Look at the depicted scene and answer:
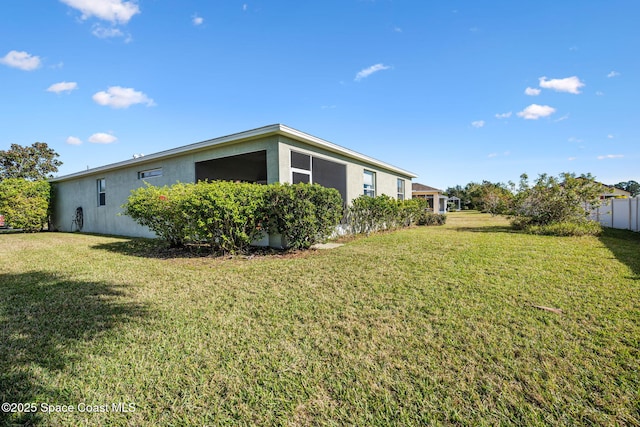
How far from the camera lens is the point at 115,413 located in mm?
1792

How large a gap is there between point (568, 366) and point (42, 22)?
13.3 m

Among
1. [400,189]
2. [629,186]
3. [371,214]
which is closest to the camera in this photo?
[371,214]

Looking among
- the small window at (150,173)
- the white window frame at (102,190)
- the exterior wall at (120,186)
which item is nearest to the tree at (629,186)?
the exterior wall at (120,186)

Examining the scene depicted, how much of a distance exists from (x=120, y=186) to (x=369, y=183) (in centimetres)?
1186

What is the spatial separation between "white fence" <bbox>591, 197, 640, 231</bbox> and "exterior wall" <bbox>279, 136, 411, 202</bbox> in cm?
883

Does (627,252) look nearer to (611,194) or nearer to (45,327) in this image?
(45,327)

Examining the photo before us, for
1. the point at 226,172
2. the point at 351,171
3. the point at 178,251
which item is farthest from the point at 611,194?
the point at 178,251

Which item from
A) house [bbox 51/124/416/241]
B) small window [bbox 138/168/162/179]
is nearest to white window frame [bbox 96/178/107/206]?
house [bbox 51/124/416/241]

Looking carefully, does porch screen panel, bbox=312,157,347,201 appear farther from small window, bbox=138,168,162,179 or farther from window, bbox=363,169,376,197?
small window, bbox=138,168,162,179

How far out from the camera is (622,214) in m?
11.8

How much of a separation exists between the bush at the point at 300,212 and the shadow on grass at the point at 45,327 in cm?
361

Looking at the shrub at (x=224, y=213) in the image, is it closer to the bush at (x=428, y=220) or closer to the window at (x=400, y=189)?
the window at (x=400, y=189)

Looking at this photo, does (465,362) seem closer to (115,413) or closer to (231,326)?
(231,326)

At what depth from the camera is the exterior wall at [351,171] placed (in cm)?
800
